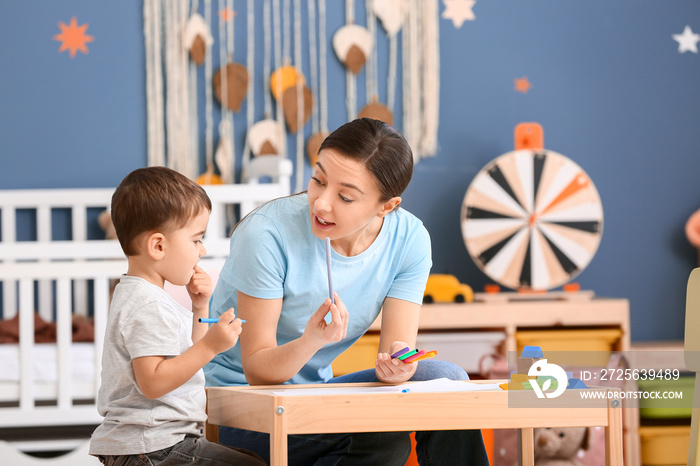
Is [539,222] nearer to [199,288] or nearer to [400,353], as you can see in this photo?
[400,353]

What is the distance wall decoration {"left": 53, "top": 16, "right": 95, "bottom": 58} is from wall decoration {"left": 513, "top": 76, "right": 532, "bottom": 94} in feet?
4.82

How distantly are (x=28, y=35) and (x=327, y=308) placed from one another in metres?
1.93

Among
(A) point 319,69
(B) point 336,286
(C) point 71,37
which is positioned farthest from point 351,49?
(B) point 336,286

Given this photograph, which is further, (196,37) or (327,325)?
(196,37)

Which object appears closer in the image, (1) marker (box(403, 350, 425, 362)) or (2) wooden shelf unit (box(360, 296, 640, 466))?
(1) marker (box(403, 350, 425, 362))

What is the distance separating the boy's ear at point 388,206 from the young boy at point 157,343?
311 mm

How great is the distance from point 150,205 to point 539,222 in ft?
5.12

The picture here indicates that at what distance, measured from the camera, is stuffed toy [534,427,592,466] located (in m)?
2.11

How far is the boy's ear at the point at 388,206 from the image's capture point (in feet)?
4.19

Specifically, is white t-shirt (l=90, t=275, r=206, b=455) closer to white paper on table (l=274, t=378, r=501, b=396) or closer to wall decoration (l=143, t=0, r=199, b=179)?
A: white paper on table (l=274, t=378, r=501, b=396)

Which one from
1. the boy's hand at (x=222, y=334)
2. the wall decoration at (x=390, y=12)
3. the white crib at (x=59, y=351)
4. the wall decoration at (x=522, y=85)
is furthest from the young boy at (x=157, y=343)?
the wall decoration at (x=522, y=85)

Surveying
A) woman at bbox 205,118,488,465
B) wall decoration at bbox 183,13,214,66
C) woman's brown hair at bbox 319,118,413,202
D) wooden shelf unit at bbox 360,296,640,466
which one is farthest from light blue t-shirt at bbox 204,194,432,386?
wall decoration at bbox 183,13,214,66

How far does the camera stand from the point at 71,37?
101 inches

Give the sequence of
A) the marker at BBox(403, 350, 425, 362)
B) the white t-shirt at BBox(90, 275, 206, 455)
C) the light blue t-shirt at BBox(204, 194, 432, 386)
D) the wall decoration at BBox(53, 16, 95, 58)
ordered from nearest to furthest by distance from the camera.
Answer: the white t-shirt at BBox(90, 275, 206, 455) → the marker at BBox(403, 350, 425, 362) → the light blue t-shirt at BBox(204, 194, 432, 386) → the wall decoration at BBox(53, 16, 95, 58)
